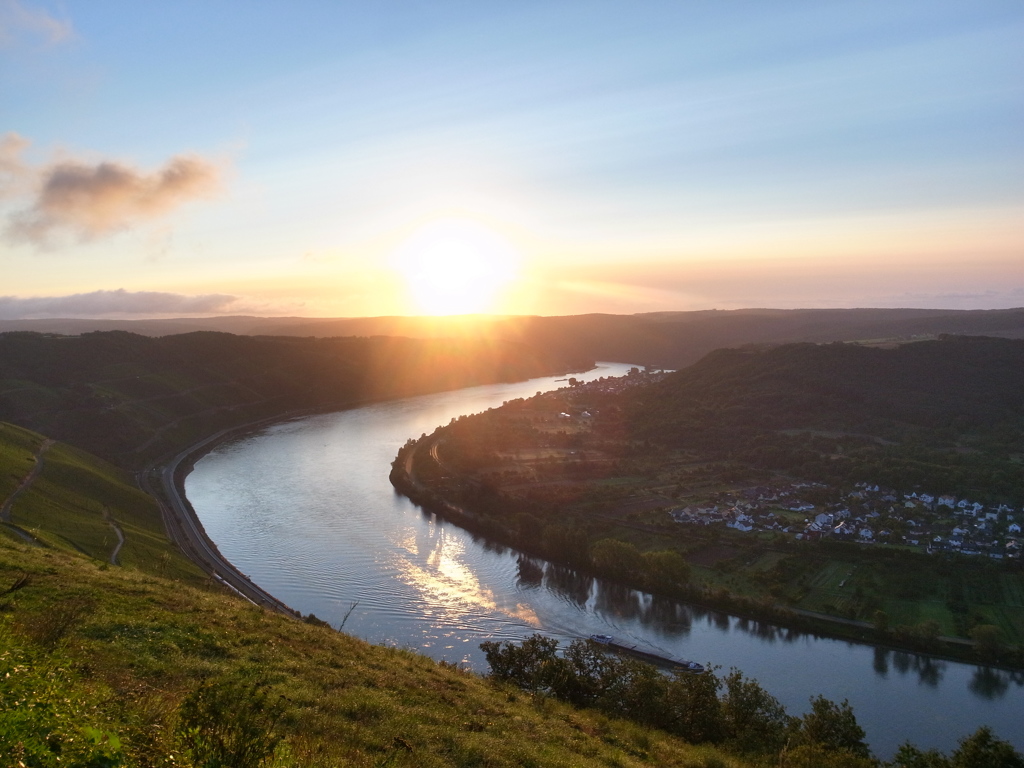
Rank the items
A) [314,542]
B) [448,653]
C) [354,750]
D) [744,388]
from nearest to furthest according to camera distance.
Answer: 1. [354,750]
2. [448,653]
3. [314,542]
4. [744,388]

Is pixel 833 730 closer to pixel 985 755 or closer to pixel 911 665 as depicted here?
pixel 985 755

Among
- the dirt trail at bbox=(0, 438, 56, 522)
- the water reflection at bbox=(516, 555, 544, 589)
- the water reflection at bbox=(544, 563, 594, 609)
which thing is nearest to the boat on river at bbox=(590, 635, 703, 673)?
the water reflection at bbox=(544, 563, 594, 609)

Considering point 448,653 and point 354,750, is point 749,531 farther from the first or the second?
point 354,750

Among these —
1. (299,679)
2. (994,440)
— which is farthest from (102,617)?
(994,440)

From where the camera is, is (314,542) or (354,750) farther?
(314,542)

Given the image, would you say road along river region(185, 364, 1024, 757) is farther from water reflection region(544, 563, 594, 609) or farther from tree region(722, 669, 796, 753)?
tree region(722, 669, 796, 753)

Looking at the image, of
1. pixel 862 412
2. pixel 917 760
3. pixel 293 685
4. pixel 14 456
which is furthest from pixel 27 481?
pixel 862 412
